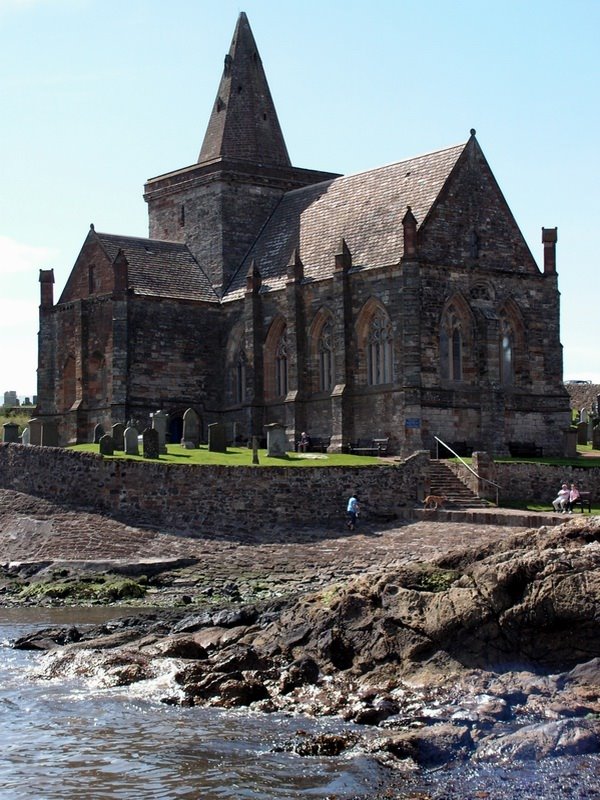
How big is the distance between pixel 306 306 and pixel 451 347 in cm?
684

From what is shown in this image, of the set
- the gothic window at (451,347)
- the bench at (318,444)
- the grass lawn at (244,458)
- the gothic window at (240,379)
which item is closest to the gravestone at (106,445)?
the grass lawn at (244,458)

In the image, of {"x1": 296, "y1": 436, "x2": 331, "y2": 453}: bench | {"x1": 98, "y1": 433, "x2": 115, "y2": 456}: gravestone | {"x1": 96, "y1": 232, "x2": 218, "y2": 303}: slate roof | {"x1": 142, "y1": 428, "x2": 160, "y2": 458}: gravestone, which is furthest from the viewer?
{"x1": 96, "y1": 232, "x2": 218, "y2": 303}: slate roof

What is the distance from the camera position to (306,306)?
58531 mm

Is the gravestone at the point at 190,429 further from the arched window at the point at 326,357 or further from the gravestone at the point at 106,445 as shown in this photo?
the arched window at the point at 326,357

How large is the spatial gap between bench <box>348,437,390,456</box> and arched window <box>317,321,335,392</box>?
3.52 meters

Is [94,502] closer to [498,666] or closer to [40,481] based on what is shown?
[40,481]

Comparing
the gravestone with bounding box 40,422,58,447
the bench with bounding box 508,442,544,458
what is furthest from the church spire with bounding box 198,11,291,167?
the bench with bounding box 508,442,544,458

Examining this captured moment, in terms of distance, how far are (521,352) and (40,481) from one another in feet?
66.6

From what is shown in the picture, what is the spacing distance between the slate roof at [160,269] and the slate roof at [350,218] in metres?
1.62

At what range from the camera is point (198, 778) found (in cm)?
2156

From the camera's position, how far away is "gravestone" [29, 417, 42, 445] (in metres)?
55.3

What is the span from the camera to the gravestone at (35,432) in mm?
55344

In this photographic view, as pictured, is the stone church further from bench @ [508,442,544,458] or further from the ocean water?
the ocean water

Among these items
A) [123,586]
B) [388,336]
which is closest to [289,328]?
[388,336]
